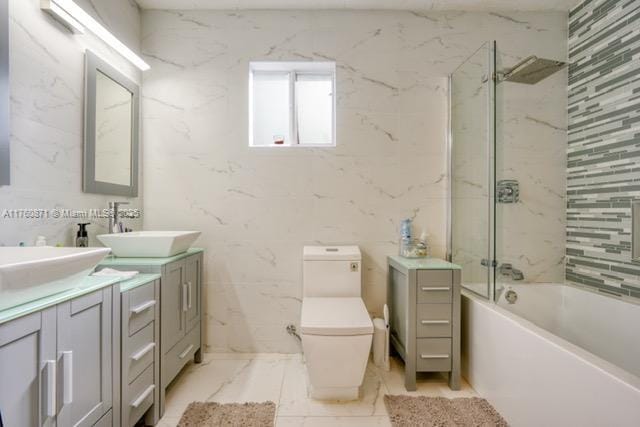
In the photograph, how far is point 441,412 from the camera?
1.60 meters

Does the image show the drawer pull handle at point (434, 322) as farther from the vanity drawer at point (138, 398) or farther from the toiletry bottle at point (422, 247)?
the vanity drawer at point (138, 398)

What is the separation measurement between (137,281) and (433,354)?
5.24ft

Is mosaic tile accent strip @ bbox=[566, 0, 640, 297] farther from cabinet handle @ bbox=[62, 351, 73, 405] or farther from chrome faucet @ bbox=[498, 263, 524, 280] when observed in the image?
cabinet handle @ bbox=[62, 351, 73, 405]

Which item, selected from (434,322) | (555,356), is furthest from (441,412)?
(555,356)

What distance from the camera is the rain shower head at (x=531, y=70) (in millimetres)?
1954

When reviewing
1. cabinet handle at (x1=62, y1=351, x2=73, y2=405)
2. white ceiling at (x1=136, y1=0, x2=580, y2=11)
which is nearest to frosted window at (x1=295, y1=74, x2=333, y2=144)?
white ceiling at (x1=136, y1=0, x2=580, y2=11)

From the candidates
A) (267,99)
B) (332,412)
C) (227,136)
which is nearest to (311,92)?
(267,99)

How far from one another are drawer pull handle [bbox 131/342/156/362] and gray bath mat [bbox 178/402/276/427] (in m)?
0.40

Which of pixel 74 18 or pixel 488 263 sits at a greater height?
pixel 74 18

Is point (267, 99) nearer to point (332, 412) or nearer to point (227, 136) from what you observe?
point (227, 136)

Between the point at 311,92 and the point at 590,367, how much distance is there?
2.20m

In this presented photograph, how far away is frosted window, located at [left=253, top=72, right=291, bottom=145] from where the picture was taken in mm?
2412

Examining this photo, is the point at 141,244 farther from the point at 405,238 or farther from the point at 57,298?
the point at 405,238

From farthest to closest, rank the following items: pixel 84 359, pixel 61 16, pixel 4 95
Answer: pixel 61 16 < pixel 4 95 < pixel 84 359
